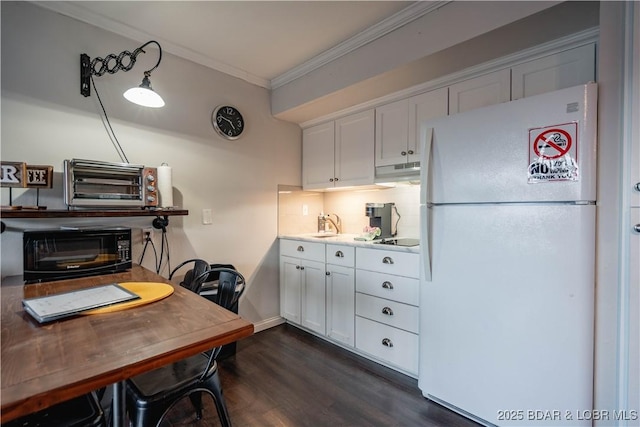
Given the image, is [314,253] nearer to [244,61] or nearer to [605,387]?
[244,61]

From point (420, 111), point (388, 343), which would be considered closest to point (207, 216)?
point (388, 343)

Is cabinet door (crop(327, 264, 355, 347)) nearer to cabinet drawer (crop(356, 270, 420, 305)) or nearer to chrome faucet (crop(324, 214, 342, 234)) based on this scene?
cabinet drawer (crop(356, 270, 420, 305))

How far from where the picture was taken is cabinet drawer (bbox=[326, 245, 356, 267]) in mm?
2373

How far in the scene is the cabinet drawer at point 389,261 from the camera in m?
1.99

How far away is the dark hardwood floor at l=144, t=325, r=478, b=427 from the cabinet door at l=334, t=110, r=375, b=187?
148cm

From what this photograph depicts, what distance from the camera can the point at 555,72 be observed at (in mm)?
1681

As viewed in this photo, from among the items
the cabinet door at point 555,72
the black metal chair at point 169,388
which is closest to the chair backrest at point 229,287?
the black metal chair at point 169,388

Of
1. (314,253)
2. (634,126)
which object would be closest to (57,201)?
(314,253)

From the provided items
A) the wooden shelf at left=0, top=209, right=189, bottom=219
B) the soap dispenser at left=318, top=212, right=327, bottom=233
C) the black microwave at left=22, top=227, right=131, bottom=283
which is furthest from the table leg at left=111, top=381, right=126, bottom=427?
the soap dispenser at left=318, top=212, right=327, bottom=233

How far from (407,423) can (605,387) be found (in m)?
0.92

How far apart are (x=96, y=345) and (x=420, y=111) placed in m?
2.25

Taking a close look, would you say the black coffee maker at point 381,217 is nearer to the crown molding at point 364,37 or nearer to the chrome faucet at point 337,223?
the chrome faucet at point 337,223

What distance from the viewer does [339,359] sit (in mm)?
2336

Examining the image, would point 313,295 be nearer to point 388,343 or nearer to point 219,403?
point 388,343
